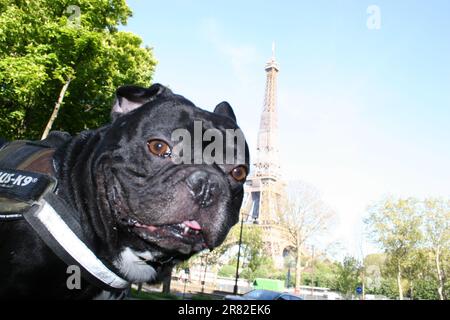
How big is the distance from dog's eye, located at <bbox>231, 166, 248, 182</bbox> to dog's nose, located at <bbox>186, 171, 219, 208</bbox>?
0.40 m

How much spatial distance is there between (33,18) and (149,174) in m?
15.9

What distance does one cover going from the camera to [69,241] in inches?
99.3

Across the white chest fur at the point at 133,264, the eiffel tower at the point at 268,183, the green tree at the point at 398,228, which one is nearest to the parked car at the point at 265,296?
the white chest fur at the point at 133,264

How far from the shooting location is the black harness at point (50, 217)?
2502 mm

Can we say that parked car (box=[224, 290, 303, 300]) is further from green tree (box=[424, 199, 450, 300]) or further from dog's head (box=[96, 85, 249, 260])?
green tree (box=[424, 199, 450, 300])

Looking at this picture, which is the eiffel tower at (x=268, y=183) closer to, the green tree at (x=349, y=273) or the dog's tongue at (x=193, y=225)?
the green tree at (x=349, y=273)

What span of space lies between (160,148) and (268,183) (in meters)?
78.6

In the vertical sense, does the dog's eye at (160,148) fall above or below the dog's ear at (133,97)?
below

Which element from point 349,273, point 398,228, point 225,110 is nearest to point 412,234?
point 398,228

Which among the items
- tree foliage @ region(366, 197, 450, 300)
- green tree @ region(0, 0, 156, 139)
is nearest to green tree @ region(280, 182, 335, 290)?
tree foliage @ region(366, 197, 450, 300)

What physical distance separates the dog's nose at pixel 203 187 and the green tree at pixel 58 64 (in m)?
13.4

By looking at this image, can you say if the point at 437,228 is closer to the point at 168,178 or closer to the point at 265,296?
the point at 265,296

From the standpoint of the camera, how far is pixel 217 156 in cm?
287
